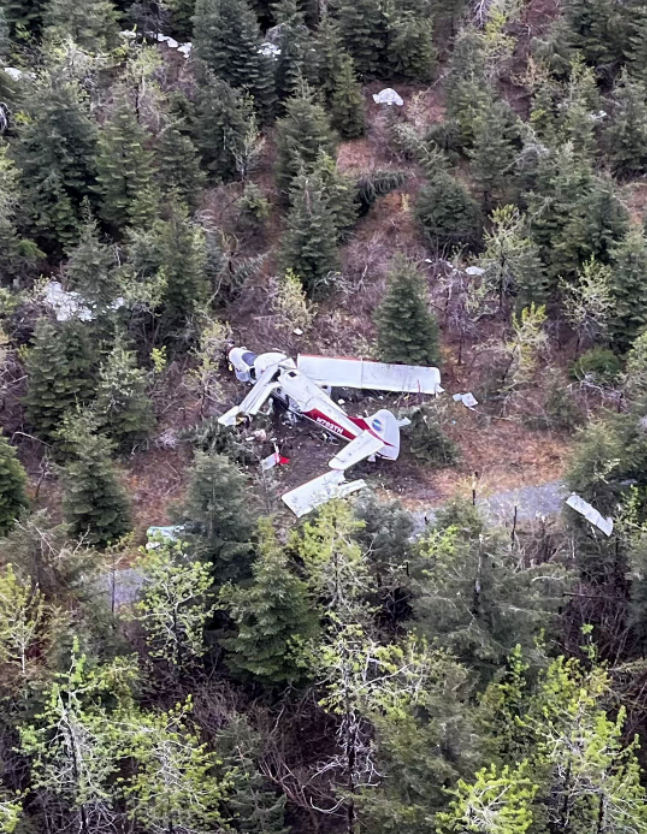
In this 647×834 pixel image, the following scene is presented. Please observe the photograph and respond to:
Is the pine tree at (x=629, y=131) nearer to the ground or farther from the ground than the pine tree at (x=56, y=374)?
farther from the ground

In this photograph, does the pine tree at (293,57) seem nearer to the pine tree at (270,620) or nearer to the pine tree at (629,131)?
the pine tree at (629,131)

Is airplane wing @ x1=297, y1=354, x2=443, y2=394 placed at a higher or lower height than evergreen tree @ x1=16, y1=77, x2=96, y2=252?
lower

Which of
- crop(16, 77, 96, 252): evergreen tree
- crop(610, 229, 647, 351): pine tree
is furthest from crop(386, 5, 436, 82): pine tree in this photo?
crop(610, 229, 647, 351): pine tree

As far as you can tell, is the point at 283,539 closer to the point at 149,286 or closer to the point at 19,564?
the point at 19,564

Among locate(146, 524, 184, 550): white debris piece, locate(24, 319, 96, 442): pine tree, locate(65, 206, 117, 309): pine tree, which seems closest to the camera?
locate(146, 524, 184, 550): white debris piece

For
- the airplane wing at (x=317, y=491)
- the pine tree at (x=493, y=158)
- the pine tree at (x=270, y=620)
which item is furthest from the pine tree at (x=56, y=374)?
the pine tree at (x=493, y=158)

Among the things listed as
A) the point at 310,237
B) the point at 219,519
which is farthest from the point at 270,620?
the point at 310,237

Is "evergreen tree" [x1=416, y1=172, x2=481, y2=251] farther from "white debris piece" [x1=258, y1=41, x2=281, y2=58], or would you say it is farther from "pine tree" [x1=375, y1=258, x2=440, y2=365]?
"white debris piece" [x1=258, y1=41, x2=281, y2=58]
